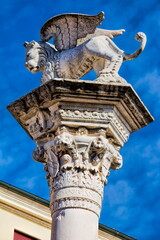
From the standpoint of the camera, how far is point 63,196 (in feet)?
37.3

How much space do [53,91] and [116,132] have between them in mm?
1093

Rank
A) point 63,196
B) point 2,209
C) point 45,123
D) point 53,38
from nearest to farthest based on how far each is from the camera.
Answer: point 63,196, point 45,123, point 53,38, point 2,209

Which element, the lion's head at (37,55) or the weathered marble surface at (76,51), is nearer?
the weathered marble surface at (76,51)

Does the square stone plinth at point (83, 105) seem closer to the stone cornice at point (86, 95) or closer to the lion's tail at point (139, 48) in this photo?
the stone cornice at point (86, 95)

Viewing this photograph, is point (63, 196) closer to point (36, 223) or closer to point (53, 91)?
point (53, 91)

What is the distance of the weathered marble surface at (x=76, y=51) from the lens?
1270 cm

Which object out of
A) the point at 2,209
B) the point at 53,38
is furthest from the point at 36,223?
the point at 53,38

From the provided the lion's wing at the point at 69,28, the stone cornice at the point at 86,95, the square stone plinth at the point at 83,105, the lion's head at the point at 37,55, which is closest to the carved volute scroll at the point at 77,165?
the square stone plinth at the point at 83,105

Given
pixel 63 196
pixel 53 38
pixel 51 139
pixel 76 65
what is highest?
pixel 53 38

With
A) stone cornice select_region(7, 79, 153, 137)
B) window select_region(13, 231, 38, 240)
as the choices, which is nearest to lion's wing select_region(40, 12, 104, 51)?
stone cornice select_region(7, 79, 153, 137)

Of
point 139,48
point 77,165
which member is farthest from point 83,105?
point 139,48

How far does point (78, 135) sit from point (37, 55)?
207 cm

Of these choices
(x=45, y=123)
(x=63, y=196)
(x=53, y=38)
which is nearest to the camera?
(x=63, y=196)

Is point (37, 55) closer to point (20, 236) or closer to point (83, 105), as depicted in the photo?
point (83, 105)
